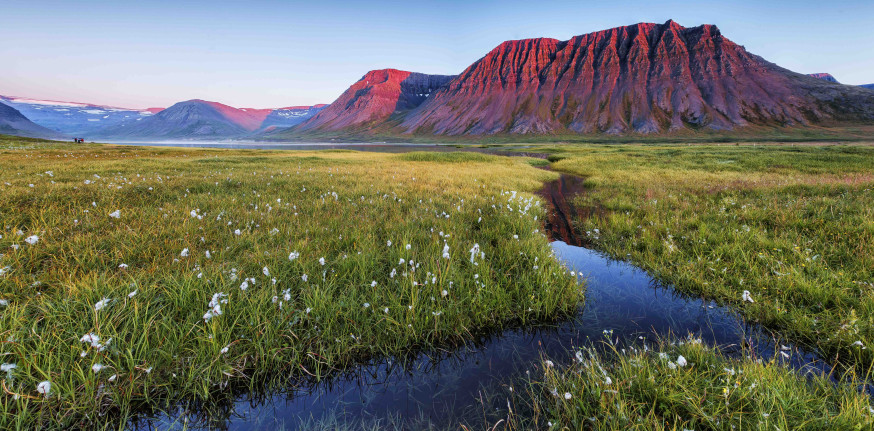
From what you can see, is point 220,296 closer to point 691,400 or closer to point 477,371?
point 477,371

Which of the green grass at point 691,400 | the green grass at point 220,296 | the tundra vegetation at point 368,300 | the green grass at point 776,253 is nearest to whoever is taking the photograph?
the green grass at point 691,400

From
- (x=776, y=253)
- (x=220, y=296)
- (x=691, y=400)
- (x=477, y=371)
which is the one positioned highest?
(x=776, y=253)

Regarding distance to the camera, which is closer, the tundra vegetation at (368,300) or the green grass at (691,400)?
the green grass at (691,400)

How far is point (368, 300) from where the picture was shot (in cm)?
429

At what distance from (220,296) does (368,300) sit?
1.82 metres

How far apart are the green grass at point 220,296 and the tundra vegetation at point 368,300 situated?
30 mm

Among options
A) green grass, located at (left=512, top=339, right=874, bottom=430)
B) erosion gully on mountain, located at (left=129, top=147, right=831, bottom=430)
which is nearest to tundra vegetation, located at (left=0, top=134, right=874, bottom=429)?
green grass, located at (left=512, top=339, right=874, bottom=430)

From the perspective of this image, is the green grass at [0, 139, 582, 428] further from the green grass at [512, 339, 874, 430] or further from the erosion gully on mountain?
the green grass at [512, 339, 874, 430]

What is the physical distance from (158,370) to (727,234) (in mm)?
10426

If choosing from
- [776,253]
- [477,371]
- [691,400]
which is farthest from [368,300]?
[776,253]

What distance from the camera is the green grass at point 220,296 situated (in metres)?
2.77

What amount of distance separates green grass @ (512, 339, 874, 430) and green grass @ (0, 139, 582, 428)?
144cm

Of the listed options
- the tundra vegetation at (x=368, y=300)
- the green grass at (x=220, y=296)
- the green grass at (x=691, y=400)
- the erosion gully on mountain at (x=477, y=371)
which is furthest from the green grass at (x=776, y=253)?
the green grass at (x=220, y=296)

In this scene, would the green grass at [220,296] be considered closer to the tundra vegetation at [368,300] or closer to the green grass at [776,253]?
the tundra vegetation at [368,300]
